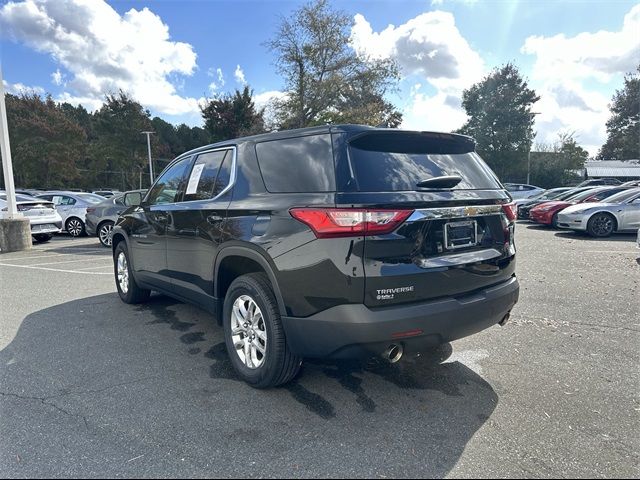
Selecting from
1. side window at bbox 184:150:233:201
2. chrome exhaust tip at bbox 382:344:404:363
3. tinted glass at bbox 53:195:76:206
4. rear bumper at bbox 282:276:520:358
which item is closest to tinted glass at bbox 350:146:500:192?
rear bumper at bbox 282:276:520:358

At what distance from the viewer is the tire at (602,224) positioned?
11.8m

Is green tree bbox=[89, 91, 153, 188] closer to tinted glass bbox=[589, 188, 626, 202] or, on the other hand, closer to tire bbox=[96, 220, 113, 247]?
tire bbox=[96, 220, 113, 247]

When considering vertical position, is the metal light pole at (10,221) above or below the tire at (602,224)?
above

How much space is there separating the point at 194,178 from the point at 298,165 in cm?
154

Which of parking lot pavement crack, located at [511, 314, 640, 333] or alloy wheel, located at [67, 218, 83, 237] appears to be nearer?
parking lot pavement crack, located at [511, 314, 640, 333]

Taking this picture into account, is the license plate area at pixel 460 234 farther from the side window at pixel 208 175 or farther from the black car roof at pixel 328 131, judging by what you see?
the side window at pixel 208 175

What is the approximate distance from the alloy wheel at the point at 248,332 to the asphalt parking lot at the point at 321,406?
0.22 metres

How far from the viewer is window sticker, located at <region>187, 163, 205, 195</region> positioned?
13.1ft

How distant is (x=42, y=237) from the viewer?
41.6ft

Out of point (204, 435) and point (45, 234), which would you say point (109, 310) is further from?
point (45, 234)

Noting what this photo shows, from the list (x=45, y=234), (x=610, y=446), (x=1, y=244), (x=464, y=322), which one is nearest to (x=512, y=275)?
(x=464, y=322)

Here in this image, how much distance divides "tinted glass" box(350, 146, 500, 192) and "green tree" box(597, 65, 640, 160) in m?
43.6

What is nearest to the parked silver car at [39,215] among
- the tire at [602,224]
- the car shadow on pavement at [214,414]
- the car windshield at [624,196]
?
the car shadow on pavement at [214,414]

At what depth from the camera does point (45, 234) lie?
40.8ft
